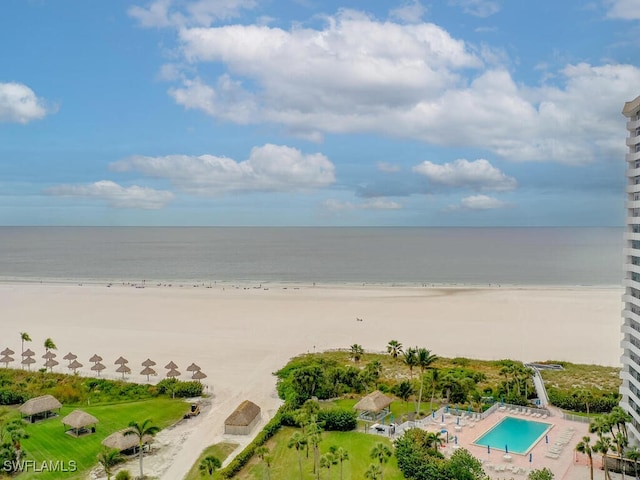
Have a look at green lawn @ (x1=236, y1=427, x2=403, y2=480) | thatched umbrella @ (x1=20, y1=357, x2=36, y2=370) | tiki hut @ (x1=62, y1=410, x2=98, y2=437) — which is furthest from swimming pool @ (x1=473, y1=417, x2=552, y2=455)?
thatched umbrella @ (x1=20, y1=357, x2=36, y2=370)

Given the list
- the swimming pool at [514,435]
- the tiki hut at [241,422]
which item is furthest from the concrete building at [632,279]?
the tiki hut at [241,422]

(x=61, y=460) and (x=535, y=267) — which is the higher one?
(x=535, y=267)

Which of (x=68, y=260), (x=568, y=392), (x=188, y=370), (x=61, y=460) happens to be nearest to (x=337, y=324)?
(x=188, y=370)

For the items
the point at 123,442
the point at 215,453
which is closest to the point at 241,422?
the point at 215,453

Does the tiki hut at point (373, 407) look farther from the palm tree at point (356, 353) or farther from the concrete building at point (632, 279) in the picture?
the concrete building at point (632, 279)

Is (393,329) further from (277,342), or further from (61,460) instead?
(61,460)

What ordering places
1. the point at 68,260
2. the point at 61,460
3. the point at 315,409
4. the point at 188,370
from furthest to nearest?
the point at 68,260 → the point at 188,370 → the point at 315,409 → the point at 61,460
